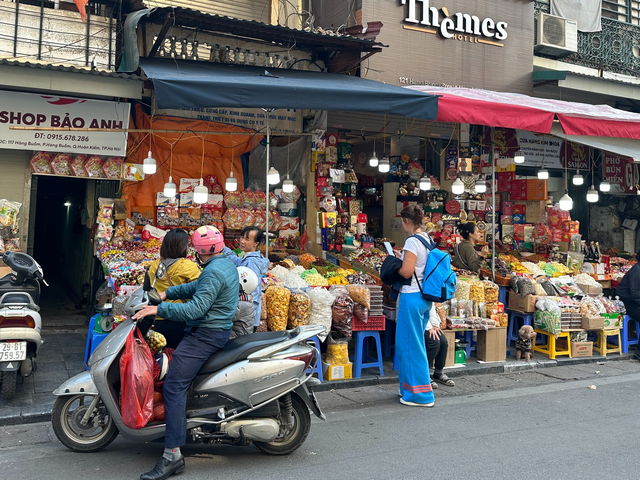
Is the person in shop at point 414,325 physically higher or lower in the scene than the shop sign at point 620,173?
lower

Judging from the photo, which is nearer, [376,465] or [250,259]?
[376,465]

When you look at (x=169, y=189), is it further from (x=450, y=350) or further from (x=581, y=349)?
(x=581, y=349)

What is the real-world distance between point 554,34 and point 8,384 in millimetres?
12666

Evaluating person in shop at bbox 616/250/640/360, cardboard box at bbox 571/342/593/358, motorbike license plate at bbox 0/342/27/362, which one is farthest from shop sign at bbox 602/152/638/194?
motorbike license plate at bbox 0/342/27/362

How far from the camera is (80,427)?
14.9 feet

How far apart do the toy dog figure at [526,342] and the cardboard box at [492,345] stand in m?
0.34

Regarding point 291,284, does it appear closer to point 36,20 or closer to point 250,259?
point 250,259

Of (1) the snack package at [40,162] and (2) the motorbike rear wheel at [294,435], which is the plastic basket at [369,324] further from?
(1) the snack package at [40,162]

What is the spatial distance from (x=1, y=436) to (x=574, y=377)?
6876 mm

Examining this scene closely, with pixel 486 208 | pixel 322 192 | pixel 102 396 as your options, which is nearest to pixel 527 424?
pixel 102 396

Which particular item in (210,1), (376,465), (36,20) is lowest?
(376,465)

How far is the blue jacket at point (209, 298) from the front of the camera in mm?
4137

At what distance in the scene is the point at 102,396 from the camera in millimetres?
4195

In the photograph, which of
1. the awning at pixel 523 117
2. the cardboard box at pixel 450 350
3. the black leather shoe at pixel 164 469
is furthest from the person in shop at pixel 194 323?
the awning at pixel 523 117
